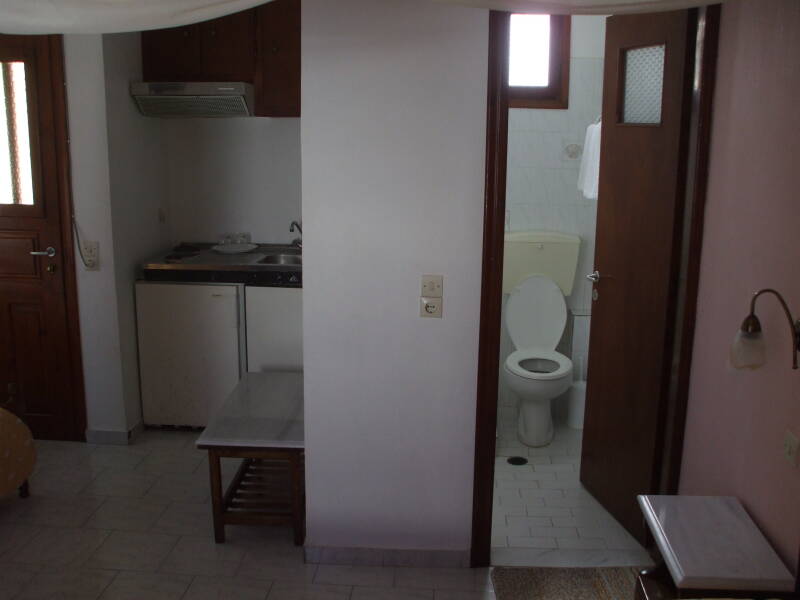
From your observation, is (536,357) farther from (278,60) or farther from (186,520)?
(278,60)

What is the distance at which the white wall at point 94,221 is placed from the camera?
11.3ft

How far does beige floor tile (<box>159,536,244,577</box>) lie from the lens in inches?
106

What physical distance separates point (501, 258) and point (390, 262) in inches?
15.1

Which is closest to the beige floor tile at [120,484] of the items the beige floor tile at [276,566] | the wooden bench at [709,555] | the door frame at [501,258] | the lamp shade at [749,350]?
the beige floor tile at [276,566]

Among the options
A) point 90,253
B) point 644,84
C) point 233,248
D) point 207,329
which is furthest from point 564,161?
point 90,253

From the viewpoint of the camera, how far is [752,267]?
85.2 inches

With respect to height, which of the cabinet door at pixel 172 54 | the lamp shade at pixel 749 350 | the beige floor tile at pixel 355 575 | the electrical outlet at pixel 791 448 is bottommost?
the beige floor tile at pixel 355 575

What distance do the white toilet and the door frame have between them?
1.15 m

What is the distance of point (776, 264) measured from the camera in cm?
201

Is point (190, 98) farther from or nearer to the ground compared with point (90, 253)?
farther from the ground

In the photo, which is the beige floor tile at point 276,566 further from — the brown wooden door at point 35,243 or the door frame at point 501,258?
the brown wooden door at point 35,243

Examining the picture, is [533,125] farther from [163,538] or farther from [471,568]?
[163,538]

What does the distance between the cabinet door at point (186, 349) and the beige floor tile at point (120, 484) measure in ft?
1.68

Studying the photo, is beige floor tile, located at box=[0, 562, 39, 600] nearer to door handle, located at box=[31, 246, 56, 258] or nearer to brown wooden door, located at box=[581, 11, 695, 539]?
door handle, located at box=[31, 246, 56, 258]
